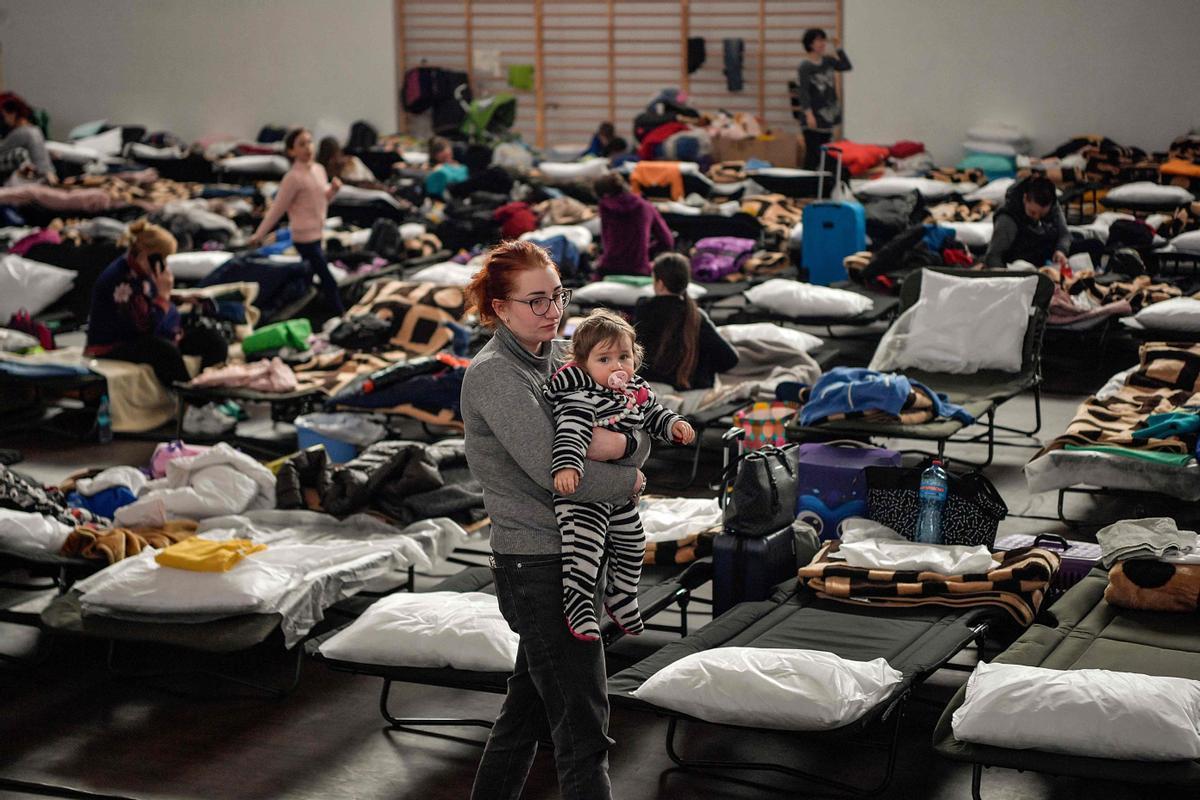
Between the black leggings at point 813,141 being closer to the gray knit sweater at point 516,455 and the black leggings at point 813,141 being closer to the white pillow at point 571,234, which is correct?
the white pillow at point 571,234

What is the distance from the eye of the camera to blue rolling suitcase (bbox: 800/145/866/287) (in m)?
9.18

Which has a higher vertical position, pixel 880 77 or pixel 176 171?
pixel 880 77

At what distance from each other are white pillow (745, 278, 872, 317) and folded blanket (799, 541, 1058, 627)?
12.3 ft

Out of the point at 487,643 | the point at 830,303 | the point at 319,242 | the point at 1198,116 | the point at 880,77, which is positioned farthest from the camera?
the point at 880,77

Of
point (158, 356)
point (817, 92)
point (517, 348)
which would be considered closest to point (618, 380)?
point (517, 348)

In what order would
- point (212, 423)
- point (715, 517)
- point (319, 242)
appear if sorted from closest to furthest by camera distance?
point (715, 517), point (212, 423), point (319, 242)

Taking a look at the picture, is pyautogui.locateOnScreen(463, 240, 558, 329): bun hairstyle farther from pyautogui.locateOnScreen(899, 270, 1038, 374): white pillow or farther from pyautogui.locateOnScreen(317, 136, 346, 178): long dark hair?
pyautogui.locateOnScreen(317, 136, 346, 178): long dark hair

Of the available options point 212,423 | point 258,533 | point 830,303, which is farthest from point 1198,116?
point 258,533

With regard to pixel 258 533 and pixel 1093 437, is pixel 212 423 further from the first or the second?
pixel 1093 437

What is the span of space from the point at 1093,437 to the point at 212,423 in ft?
13.6

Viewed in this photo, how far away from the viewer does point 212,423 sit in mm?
7086

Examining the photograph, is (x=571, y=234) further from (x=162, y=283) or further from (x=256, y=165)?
(x=256, y=165)

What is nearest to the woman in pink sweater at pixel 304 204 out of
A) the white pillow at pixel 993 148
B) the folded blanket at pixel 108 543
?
the folded blanket at pixel 108 543

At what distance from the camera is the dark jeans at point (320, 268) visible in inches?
358
